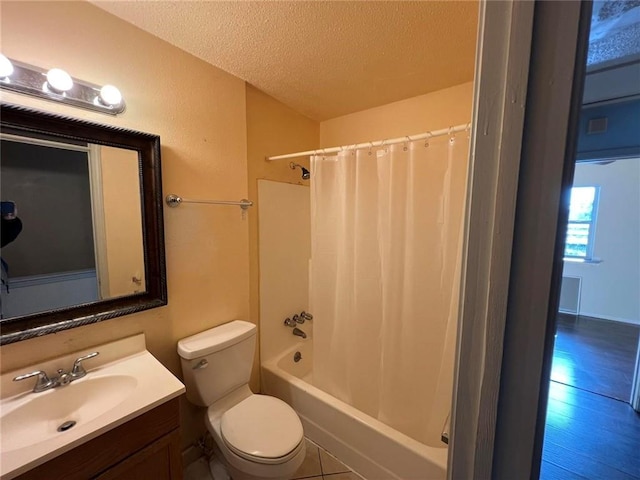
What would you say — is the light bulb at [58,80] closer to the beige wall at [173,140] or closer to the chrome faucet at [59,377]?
the beige wall at [173,140]

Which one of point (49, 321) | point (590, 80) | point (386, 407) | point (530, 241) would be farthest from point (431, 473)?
point (49, 321)

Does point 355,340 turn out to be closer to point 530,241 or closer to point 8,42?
point 530,241

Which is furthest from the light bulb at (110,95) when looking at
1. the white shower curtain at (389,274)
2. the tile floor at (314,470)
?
the tile floor at (314,470)

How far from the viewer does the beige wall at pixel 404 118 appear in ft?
5.73

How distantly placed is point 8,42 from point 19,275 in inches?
33.8

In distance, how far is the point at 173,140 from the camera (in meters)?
1.43

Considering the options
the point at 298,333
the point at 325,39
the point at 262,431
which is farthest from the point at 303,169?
the point at 262,431

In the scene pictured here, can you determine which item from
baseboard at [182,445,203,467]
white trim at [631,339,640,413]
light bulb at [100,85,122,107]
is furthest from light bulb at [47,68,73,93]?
white trim at [631,339,640,413]

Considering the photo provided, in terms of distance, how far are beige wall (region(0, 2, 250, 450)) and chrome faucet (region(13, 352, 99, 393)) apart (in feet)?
0.22

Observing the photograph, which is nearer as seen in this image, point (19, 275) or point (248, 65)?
point (19, 275)

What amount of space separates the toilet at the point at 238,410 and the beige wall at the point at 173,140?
0.17 m

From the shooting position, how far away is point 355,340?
1.79 metres

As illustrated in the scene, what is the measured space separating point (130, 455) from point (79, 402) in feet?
1.14

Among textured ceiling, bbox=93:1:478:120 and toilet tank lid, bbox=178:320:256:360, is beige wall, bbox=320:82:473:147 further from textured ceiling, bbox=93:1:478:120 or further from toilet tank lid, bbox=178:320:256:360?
toilet tank lid, bbox=178:320:256:360
